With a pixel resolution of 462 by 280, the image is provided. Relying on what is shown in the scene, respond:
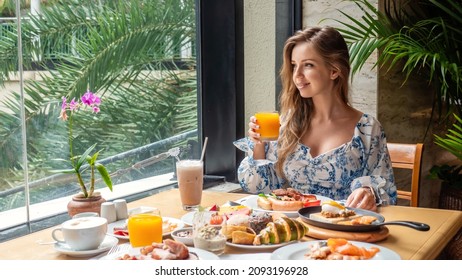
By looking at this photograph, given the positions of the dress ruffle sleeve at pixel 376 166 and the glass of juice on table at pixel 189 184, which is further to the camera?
the dress ruffle sleeve at pixel 376 166

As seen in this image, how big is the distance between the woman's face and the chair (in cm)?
41

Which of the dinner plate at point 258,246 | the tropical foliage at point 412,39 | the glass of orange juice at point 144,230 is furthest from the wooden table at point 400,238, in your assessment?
the tropical foliage at point 412,39

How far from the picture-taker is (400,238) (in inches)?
69.2

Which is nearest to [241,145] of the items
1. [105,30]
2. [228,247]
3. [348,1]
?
[105,30]

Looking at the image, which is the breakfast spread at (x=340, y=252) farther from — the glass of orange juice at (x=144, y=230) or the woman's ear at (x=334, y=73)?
the woman's ear at (x=334, y=73)

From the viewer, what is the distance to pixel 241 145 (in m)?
2.60

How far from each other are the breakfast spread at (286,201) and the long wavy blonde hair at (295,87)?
1.50 feet

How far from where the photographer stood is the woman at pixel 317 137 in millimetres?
2496

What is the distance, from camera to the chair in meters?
2.64

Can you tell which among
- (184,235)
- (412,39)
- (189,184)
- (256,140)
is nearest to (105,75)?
(256,140)

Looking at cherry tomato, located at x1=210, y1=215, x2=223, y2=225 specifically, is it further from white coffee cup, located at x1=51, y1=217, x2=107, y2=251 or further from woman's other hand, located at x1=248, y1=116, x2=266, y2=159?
woman's other hand, located at x1=248, y1=116, x2=266, y2=159

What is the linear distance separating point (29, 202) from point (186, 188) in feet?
2.26

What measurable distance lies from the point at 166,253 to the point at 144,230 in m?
0.18

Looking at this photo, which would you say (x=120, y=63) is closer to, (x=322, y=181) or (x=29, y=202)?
(x=29, y=202)
